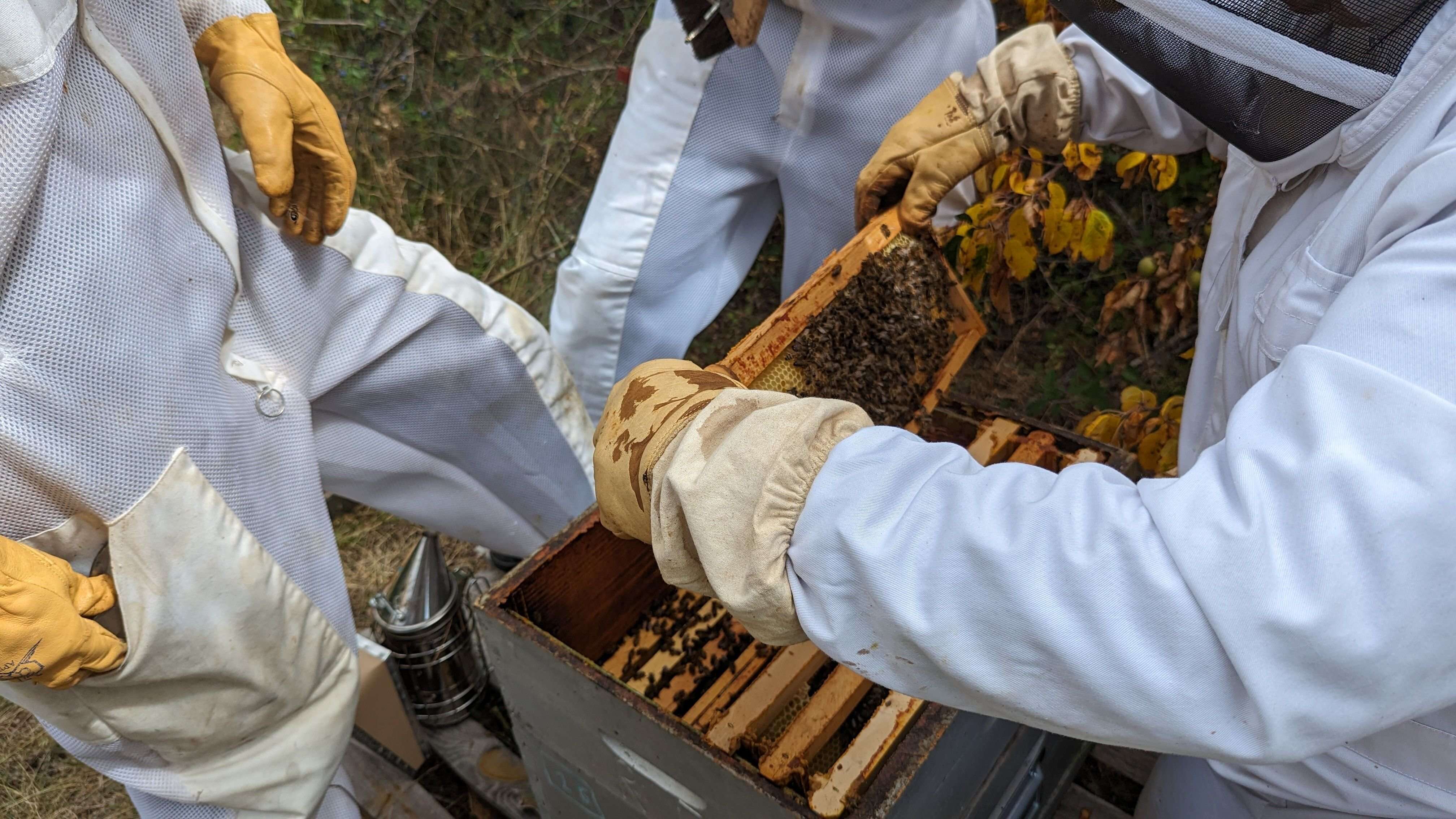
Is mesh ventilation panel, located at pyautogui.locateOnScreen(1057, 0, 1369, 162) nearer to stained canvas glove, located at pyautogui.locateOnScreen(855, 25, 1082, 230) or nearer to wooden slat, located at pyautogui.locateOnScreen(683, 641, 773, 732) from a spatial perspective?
stained canvas glove, located at pyautogui.locateOnScreen(855, 25, 1082, 230)

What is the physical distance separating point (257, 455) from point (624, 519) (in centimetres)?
88

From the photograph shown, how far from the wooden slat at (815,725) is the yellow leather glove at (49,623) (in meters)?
1.09

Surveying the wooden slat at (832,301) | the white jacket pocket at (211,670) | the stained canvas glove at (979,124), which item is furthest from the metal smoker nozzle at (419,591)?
the stained canvas glove at (979,124)

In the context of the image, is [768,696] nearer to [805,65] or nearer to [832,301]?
[832,301]

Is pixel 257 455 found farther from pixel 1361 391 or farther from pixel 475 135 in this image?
pixel 475 135

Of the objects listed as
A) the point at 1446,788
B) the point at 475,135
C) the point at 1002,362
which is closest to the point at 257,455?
the point at 1446,788

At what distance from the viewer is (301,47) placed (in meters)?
4.36

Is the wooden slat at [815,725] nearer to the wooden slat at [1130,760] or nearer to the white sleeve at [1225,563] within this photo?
the white sleeve at [1225,563]

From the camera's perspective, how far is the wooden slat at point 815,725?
1.40 m

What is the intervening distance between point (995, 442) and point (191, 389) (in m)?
1.66

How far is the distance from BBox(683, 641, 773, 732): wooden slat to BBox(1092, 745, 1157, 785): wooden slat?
39.0 inches

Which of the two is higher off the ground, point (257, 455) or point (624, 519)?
point (624, 519)

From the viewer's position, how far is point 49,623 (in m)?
1.31

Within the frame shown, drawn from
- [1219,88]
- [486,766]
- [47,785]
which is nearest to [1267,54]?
[1219,88]
